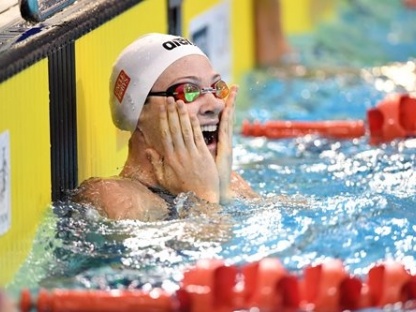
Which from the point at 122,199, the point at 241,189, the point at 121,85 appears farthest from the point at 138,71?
the point at 241,189

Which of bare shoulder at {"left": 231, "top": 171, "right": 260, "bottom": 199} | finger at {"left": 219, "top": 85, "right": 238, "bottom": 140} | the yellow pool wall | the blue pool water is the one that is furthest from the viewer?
bare shoulder at {"left": 231, "top": 171, "right": 260, "bottom": 199}

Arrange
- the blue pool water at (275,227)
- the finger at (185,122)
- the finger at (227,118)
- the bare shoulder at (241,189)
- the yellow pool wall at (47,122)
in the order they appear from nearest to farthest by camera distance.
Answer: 1. the blue pool water at (275,227)
2. the yellow pool wall at (47,122)
3. the finger at (185,122)
4. the finger at (227,118)
5. the bare shoulder at (241,189)

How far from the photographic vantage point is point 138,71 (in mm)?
3584

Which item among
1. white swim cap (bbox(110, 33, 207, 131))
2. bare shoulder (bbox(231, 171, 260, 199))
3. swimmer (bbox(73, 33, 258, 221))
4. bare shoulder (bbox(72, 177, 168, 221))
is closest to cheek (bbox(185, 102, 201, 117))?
swimmer (bbox(73, 33, 258, 221))

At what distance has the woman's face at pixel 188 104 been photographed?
11.8ft

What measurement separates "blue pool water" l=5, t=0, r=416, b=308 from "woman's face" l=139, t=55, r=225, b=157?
0.92 ft

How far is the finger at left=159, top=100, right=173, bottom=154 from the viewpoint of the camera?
354 cm

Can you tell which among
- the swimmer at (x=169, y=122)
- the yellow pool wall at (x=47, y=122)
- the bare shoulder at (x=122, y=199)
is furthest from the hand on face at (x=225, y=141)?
the yellow pool wall at (x=47, y=122)

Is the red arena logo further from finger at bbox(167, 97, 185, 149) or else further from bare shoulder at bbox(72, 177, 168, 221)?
bare shoulder at bbox(72, 177, 168, 221)

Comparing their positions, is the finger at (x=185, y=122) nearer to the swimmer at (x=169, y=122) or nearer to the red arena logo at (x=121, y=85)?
the swimmer at (x=169, y=122)

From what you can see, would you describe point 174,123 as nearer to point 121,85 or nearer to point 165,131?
point 165,131

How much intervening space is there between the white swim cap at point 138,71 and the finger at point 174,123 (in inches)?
3.7

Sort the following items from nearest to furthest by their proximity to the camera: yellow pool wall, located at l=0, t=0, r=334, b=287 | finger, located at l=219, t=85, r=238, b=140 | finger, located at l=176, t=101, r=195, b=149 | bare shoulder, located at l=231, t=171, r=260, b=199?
yellow pool wall, located at l=0, t=0, r=334, b=287 → finger, located at l=176, t=101, r=195, b=149 → finger, located at l=219, t=85, r=238, b=140 → bare shoulder, located at l=231, t=171, r=260, b=199

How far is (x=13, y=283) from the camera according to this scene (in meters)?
3.11
